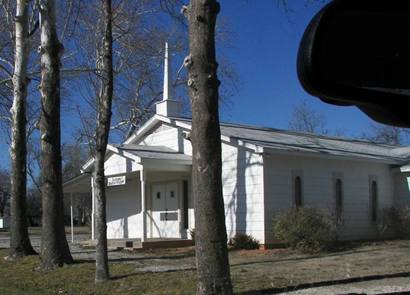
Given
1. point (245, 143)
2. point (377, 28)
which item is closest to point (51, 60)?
point (245, 143)

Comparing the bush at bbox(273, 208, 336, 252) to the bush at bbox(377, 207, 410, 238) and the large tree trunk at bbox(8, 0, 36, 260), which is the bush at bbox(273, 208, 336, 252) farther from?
the large tree trunk at bbox(8, 0, 36, 260)

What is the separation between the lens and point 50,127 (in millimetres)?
15219

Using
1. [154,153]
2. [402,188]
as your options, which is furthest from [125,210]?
[402,188]

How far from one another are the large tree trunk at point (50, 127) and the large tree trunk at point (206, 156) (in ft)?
24.6

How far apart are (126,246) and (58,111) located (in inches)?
263

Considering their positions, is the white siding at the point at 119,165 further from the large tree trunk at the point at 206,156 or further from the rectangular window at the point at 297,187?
the large tree trunk at the point at 206,156

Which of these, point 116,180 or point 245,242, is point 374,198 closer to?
point 245,242

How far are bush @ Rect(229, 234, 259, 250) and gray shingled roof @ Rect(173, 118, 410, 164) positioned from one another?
116 inches

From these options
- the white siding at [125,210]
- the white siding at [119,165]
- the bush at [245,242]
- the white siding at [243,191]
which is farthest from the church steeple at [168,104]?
the bush at [245,242]

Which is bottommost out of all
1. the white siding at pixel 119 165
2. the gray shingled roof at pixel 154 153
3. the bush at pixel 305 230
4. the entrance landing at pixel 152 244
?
the entrance landing at pixel 152 244

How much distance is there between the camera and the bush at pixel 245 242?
1931 cm

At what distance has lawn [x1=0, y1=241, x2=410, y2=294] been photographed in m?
11.0

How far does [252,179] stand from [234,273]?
7.44 metres

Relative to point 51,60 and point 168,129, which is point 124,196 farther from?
point 51,60
